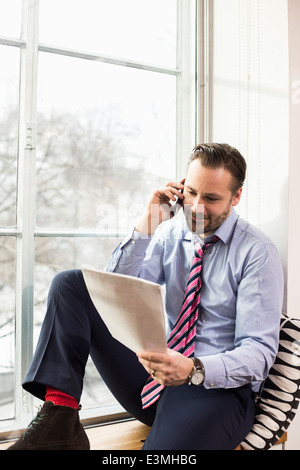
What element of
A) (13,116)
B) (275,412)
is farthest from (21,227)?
(275,412)

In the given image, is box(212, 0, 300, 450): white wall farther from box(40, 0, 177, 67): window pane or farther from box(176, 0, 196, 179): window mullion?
box(40, 0, 177, 67): window pane

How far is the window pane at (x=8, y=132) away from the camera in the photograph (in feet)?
5.65

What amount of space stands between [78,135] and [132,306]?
1.06 metres

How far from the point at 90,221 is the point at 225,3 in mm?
1107

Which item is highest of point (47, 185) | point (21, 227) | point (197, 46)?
point (197, 46)

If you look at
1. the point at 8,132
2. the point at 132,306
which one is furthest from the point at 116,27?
the point at 132,306

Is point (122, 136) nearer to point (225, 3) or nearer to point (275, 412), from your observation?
point (225, 3)

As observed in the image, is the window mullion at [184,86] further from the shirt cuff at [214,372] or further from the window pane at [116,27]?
the shirt cuff at [214,372]

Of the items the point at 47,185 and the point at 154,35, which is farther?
the point at 154,35

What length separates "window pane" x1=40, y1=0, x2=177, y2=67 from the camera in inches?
72.0

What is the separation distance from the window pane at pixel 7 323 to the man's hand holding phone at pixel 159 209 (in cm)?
57

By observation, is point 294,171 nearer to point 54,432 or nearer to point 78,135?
point 78,135

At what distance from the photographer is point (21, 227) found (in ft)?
5.72

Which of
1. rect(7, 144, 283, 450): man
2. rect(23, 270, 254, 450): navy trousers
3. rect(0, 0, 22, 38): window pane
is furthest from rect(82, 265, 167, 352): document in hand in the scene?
rect(0, 0, 22, 38): window pane
